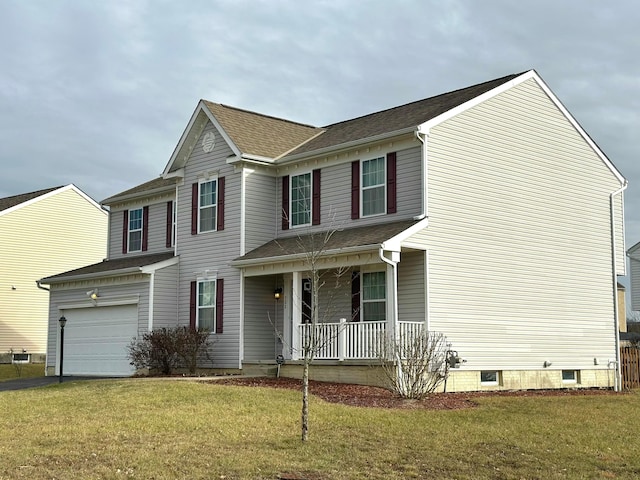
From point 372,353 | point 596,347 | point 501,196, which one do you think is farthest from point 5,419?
point 596,347

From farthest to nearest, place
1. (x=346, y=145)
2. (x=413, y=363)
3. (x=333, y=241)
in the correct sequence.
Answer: (x=346, y=145) → (x=333, y=241) → (x=413, y=363)

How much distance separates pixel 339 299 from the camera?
2195cm

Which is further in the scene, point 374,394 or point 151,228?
point 151,228

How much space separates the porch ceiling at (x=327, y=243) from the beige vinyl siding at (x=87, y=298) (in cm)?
367

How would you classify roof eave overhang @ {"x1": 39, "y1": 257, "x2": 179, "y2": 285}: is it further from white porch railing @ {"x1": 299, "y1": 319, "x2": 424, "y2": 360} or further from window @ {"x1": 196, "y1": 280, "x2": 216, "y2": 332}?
white porch railing @ {"x1": 299, "y1": 319, "x2": 424, "y2": 360}

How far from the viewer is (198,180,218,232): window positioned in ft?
80.5

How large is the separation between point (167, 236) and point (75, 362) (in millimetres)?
5267

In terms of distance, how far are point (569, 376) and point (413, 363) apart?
324 inches

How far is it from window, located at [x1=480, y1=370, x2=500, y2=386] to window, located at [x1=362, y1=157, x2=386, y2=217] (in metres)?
4.95

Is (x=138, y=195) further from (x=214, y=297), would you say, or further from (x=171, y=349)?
(x=171, y=349)

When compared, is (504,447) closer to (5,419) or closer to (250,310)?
(5,419)

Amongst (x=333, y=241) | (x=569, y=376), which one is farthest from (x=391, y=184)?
(x=569, y=376)

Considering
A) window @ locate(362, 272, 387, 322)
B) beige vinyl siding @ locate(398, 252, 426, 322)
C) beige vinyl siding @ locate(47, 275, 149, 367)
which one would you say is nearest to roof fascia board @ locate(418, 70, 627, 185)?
beige vinyl siding @ locate(398, 252, 426, 322)

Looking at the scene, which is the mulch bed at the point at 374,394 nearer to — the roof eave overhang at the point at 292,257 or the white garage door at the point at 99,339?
the roof eave overhang at the point at 292,257
